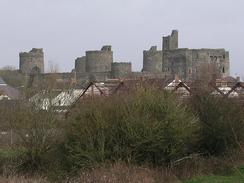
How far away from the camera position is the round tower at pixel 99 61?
68750 millimetres

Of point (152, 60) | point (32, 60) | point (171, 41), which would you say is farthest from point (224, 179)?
point (32, 60)

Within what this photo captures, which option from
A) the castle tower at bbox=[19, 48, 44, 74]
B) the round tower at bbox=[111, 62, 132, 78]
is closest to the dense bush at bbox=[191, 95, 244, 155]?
the round tower at bbox=[111, 62, 132, 78]

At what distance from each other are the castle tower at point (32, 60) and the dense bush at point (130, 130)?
5321 centimetres

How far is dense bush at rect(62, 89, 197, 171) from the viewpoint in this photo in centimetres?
1931

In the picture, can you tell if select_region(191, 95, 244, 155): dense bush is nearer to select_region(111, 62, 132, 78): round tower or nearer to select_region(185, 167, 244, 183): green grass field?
select_region(185, 167, 244, 183): green grass field

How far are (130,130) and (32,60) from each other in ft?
181

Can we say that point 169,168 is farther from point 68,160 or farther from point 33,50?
point 33,50

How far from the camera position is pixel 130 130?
1938 centimetres

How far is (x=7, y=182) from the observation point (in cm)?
1719

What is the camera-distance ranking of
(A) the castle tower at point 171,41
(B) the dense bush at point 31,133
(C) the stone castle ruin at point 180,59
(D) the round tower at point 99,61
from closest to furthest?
(B) the dense bush at point 31,133
(C) the stone castle ruin at point 180,59
(D) the round tower at point 99,61
(A) the castle tower at point 171,41

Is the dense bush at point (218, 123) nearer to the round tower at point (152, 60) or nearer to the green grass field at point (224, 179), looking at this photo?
the green grass field at point (224, 179)

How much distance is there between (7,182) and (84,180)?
214cm

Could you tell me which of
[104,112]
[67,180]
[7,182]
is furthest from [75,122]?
[7,182]

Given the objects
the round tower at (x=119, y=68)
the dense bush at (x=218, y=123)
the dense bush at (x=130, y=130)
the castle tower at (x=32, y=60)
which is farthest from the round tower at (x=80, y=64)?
the dense bush at (x=130, y=130)
